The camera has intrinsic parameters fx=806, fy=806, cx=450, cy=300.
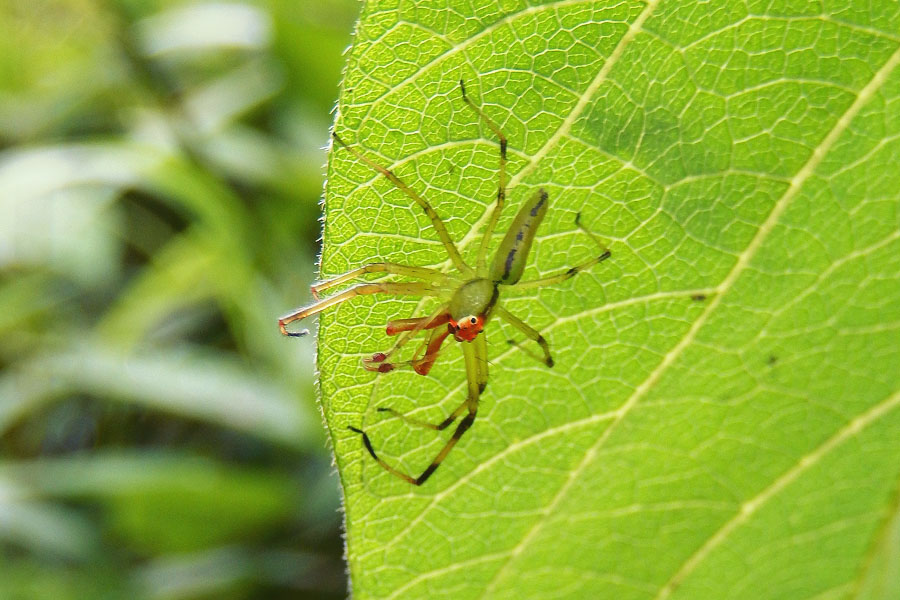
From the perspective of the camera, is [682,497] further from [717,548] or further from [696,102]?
[696,102]

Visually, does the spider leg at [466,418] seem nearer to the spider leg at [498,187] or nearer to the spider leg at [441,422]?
the spider leg at [441,422]

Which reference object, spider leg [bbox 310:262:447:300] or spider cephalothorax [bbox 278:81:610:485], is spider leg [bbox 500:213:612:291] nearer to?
spider cephalothorax [bbox 278:81:610:485]

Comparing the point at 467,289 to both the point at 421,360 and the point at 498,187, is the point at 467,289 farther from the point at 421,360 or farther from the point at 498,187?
the point at 498,187

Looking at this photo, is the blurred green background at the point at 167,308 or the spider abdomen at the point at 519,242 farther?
the blurred green background at the point at 167,308

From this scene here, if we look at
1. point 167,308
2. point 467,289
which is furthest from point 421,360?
point 167,308

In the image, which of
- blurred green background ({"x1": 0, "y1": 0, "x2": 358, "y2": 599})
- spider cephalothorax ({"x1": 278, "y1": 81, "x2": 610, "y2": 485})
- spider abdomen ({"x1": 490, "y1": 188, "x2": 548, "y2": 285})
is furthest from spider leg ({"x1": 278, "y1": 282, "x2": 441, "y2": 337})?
blurred green background ({"x1": 0, "y1": 0, "x2": 358, "y2": 599})

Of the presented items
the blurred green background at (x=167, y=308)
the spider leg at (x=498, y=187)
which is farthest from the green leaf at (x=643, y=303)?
the blurred green background at (x=167, y=308)

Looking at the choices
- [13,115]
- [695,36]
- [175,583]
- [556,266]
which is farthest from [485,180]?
[13,115]
